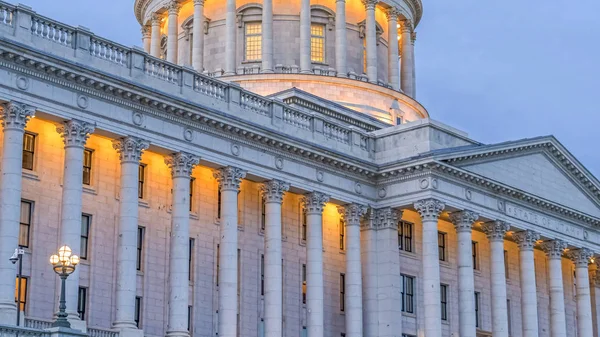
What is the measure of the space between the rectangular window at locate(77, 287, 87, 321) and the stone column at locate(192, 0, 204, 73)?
3076cm

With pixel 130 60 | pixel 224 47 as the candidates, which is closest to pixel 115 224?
pixel 130 60

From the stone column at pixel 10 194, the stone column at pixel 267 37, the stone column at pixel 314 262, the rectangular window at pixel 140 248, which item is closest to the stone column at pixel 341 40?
the stone column at pixel 267 37

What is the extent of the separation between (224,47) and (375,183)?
21.1 m

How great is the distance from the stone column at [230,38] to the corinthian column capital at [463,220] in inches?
830

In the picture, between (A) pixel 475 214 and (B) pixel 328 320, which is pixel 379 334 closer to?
(B) pixel 328 320

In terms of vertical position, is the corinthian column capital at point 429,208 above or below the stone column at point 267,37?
below

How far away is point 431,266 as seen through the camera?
52438 millimetres

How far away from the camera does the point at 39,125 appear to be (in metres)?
42.3

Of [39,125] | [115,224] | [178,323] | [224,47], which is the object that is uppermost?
[224,47]

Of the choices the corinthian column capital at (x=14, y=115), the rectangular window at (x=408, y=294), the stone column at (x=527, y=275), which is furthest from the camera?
the stone column at (x=527, y=275)

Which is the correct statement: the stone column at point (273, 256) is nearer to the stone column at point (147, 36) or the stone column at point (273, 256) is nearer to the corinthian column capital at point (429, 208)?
the corinthian column capital at point (429, 208)

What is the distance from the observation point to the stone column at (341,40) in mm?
71438

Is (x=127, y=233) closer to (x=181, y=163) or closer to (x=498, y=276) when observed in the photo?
(x=181, y=163)

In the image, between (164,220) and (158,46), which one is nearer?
(164,220)
